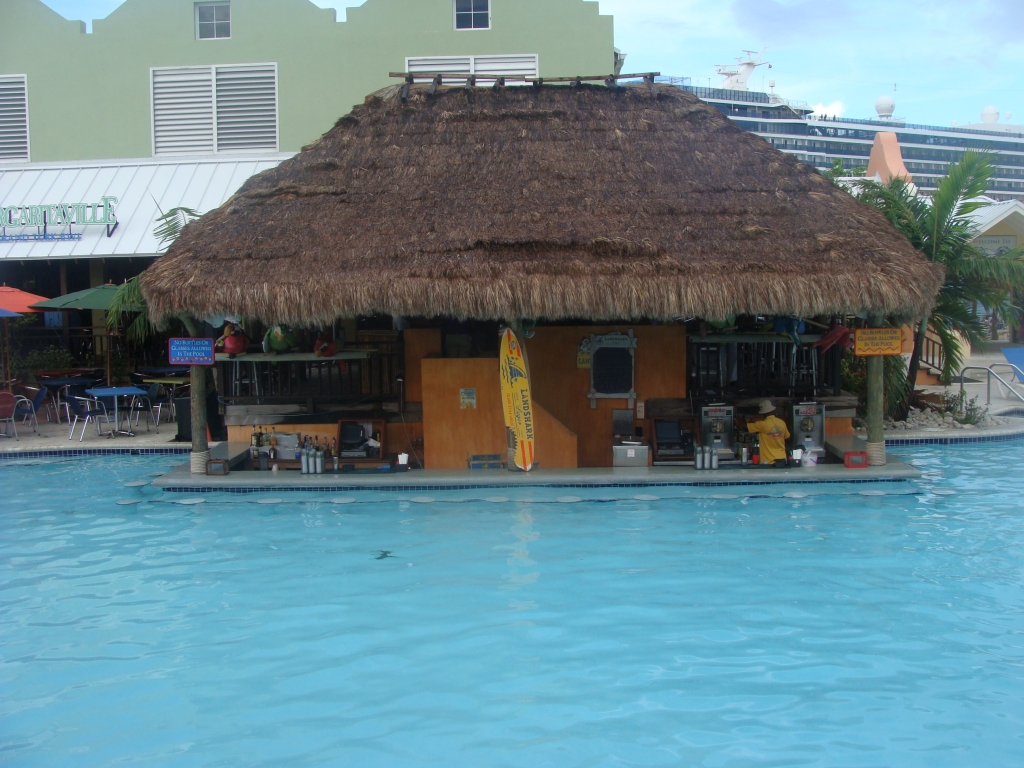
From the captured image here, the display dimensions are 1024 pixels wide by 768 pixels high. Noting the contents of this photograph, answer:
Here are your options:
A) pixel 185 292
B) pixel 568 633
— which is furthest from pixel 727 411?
pixel 185 292

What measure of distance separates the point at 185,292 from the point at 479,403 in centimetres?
411

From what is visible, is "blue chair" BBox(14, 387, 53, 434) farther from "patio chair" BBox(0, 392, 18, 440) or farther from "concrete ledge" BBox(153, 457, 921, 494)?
"concrete ledge" BBox(153, 457, 921, 494)

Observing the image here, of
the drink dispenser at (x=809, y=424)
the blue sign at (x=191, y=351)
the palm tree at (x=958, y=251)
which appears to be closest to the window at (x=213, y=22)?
the blue sign at (x=191, y=351)

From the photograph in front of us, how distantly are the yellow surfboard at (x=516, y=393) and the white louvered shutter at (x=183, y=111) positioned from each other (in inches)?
434

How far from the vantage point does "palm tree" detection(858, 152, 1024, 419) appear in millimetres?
13930

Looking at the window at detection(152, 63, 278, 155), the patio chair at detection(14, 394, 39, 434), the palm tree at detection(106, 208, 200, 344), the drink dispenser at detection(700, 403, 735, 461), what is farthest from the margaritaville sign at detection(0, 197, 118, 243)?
the drink dispenser at detection(700, 403, 735, 461)

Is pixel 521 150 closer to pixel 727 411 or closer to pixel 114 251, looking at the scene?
pixel 727 411

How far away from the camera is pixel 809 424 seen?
1201 cm

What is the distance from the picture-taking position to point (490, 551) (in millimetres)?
8695

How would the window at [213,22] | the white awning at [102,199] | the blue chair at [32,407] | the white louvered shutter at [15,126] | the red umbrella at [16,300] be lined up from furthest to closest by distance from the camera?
the white louvered shutter at [15,126], the window at [213,22], the white awning at [102,199], the red umbrella at [16,300], the blue chair at [32,407]

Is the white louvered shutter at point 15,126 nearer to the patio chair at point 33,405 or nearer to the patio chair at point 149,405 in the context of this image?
the patio chair at point 33,405

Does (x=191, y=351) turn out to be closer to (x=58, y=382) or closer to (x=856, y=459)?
(x=58, y=382)

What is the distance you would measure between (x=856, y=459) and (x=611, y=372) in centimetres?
352

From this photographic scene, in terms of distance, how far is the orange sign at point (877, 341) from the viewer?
36.2 ft
